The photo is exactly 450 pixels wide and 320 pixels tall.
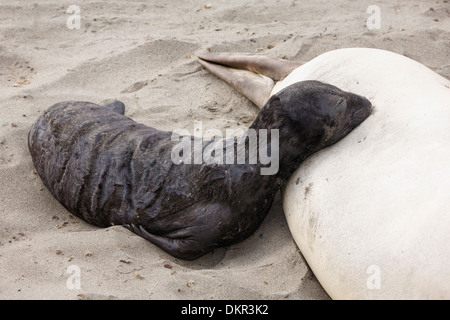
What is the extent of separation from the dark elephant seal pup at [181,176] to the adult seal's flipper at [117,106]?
2.13ft

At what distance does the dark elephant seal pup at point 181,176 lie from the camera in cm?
345

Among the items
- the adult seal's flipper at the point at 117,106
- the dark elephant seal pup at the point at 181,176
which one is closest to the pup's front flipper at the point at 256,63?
the adult seal's flipper at the point at 117,106

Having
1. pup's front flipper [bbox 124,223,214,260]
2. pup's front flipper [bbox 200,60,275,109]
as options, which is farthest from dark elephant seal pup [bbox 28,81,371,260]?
pup's front flipper [bbox 200,60,275,109]

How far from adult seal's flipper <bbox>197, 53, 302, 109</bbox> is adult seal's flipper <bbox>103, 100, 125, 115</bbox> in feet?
3.06

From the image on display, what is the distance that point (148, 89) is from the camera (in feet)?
17.1

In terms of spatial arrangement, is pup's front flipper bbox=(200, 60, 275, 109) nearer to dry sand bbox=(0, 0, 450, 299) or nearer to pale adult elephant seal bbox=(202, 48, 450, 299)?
dry sand bbox=(0, 0, 450, 299)

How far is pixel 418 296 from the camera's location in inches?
102

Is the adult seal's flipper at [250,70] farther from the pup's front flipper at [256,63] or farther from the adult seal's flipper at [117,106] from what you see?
the adult seal's flipper at [117,106]

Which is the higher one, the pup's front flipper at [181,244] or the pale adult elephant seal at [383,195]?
the pale adult elephant seal at [383,195]

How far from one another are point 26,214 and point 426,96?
239cm

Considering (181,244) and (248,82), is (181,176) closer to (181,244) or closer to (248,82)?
(181,244)
